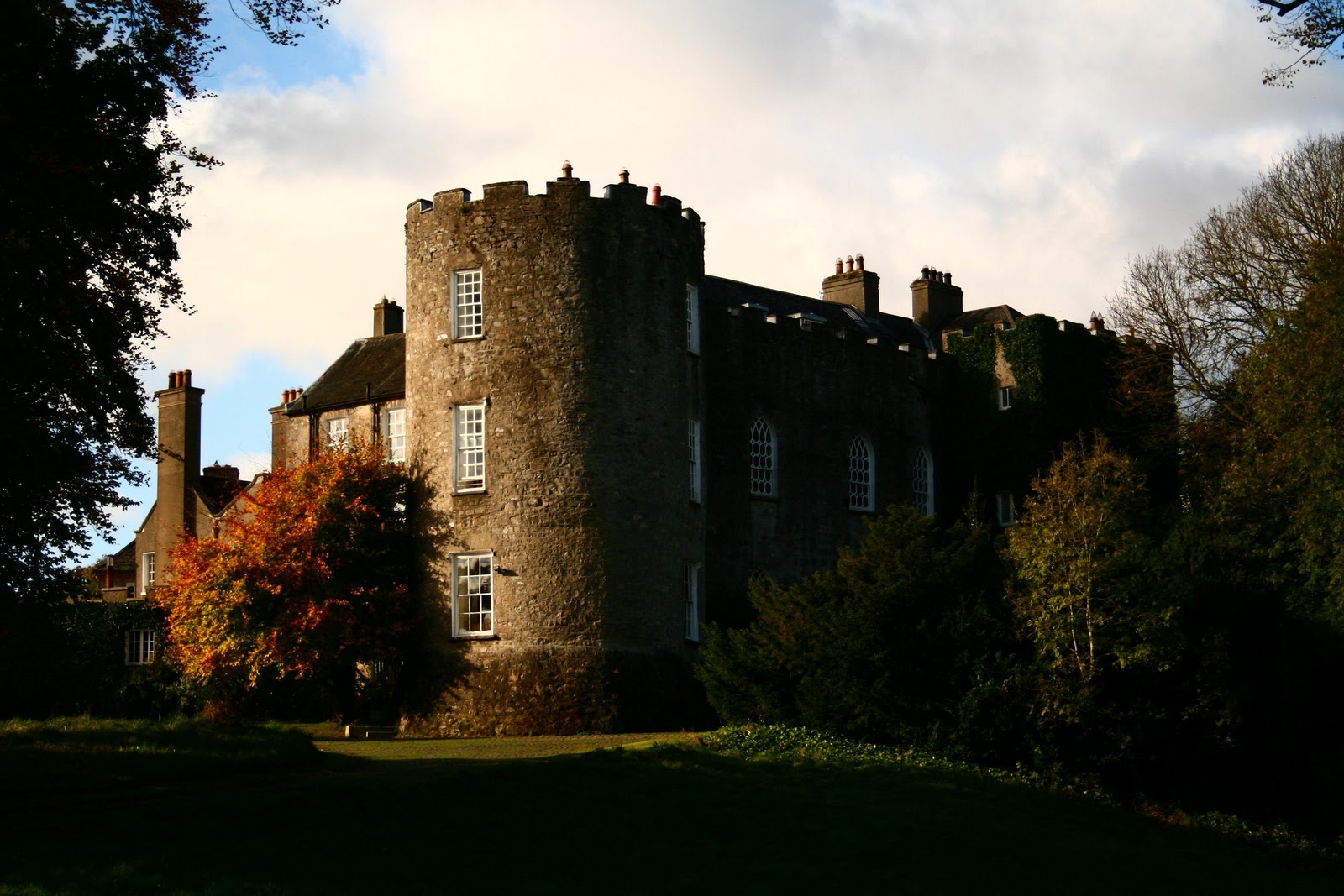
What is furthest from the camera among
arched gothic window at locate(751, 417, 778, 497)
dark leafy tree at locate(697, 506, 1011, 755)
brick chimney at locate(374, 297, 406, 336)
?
brick chimney at locate(374, 297, 406, 336)

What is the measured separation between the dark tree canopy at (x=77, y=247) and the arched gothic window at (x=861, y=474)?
21653 millimetres

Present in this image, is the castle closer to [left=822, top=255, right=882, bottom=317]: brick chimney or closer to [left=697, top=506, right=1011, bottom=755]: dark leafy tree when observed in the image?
[left=697, top=506, right=1011, bottom=755]: dark leafy tree

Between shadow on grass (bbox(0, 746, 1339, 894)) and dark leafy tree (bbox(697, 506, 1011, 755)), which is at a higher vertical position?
dark leafy tree (bbox(697, 506, 1011, 755))

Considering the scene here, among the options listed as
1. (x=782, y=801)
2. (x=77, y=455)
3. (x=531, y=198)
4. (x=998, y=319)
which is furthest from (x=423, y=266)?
(x=998, y=319)

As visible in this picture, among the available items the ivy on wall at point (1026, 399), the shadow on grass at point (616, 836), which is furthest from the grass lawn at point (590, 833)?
the ivy on wall at point (1026, 399)

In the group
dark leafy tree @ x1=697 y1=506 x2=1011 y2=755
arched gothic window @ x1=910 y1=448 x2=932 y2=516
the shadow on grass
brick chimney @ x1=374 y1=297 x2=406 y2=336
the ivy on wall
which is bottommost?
the shadow on grass

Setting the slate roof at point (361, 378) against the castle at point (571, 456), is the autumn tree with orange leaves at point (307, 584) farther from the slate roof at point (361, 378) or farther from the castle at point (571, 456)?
the slate roof at point (361, 378)

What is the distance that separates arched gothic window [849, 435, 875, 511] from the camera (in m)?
41.0

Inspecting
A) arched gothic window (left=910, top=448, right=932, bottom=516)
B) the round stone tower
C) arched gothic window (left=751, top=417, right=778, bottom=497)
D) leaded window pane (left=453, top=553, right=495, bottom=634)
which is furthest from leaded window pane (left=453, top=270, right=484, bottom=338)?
arched gothic window (left=910, top=448, right=932, bottom=516)

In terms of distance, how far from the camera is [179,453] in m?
48.3

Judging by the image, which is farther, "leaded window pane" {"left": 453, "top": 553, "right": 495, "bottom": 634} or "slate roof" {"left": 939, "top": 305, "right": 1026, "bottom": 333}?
"slate roof" {"left": 939, "top": 305, "right": 1026, "bottom": 333}

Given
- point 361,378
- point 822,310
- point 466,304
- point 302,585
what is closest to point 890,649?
point 466,304

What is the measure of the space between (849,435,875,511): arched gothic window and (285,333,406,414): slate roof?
36.4ft

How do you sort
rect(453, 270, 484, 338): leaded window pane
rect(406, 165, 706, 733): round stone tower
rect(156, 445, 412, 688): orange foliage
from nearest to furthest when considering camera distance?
rect(406, 165, 706, 733): round stone tower < rect(156, 445, 412, 688): orange foliage < rect(453, 270, 484, 338): leaded window pane
